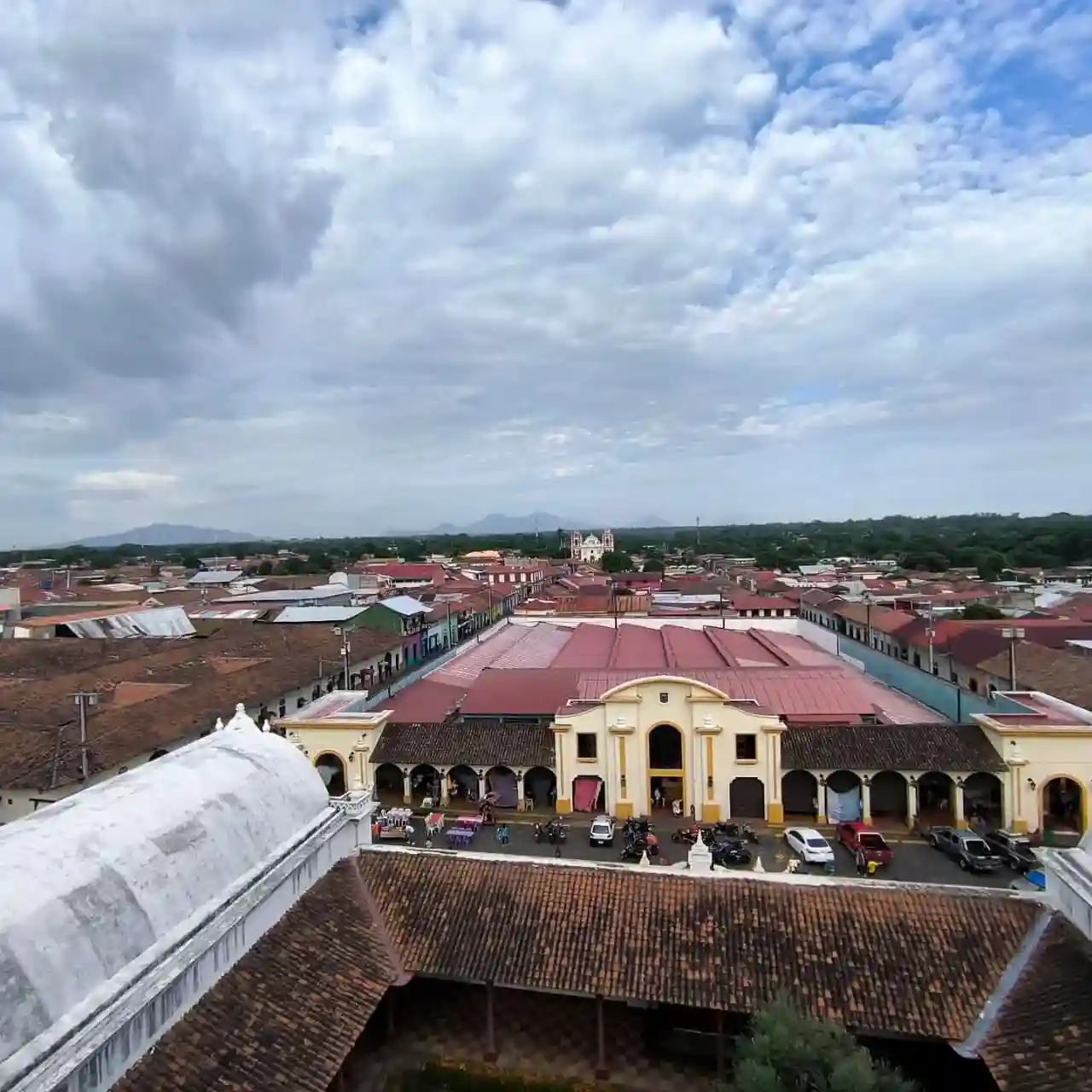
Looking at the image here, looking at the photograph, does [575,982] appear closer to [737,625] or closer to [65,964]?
[65,964]

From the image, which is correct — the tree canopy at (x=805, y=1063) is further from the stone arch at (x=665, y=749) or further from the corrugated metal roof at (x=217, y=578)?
the corrugated metal roof at (x=217, y=578)

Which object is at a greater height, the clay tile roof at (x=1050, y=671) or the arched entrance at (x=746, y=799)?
the clay tile roof at (x=1050, y=671)

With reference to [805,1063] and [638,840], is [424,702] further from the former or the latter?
[805,1063]

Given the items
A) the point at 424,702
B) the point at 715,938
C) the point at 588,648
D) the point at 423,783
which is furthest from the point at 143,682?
the point at 715,938

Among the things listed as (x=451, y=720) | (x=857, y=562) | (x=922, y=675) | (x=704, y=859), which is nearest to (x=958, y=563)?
(x=857, y=562)

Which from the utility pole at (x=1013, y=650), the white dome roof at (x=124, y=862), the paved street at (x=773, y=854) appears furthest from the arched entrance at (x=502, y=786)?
the utility pole at (x=1013, y=650)

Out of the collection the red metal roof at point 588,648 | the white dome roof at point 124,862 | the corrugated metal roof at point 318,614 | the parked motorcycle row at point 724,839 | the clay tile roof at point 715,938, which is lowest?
the parked motorcycle row at point 724,839

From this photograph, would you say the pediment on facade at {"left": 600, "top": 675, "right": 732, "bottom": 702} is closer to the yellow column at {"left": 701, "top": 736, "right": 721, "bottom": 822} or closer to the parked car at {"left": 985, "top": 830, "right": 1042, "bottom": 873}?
the yellow column at {"left": 701, "top": 736, "right": 721, "bottom": 822}
